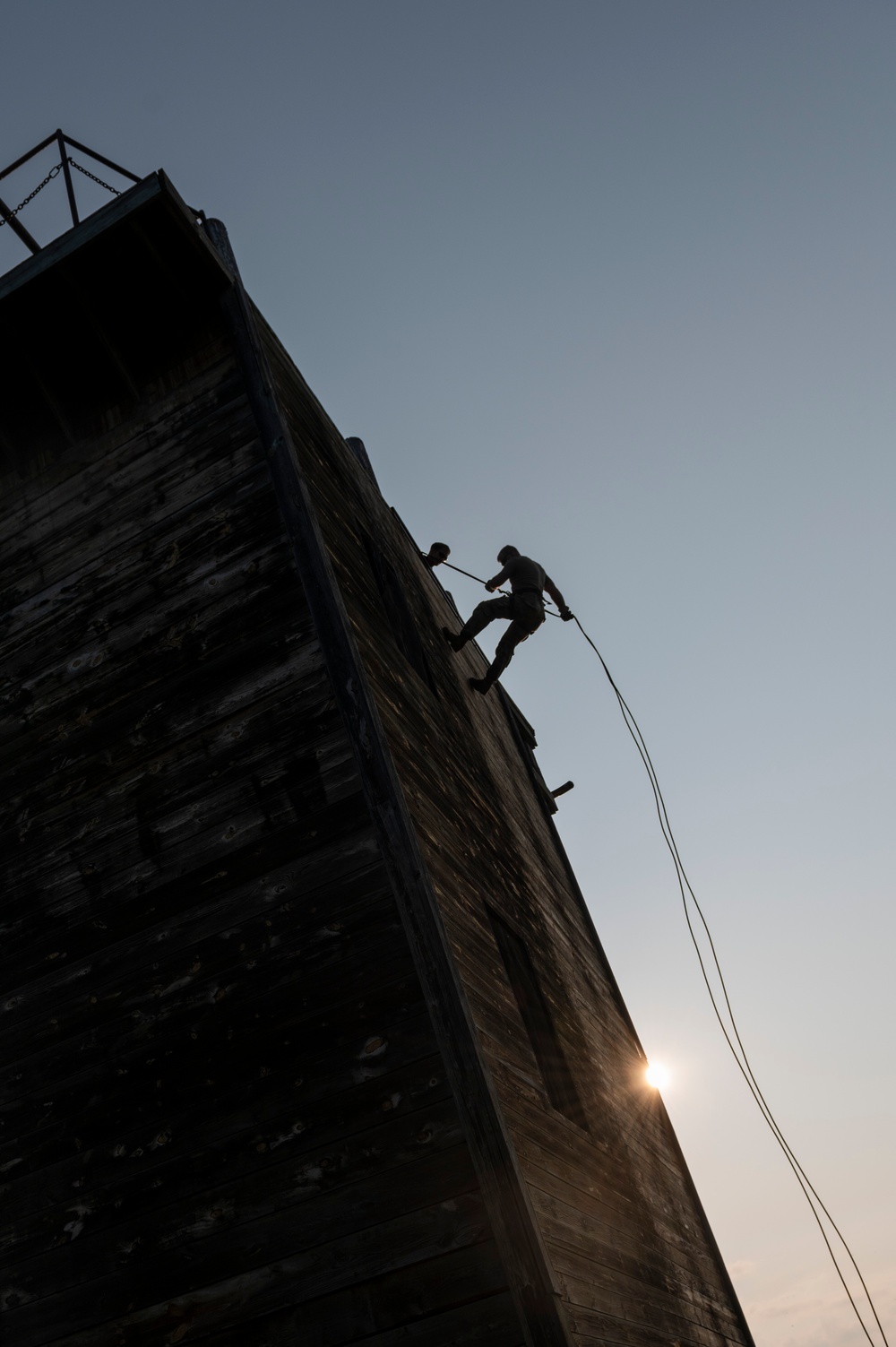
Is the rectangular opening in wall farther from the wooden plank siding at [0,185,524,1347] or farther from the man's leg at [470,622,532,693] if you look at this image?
the man's leg at [470,622,532,693]

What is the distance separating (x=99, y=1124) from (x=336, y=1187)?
1.43 m

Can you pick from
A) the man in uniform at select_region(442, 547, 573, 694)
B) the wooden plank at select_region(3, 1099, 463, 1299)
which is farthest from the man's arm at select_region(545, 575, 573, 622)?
the wooden plank at select_region(3, 1099, 463, 1299)

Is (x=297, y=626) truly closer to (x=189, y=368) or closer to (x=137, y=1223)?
(x=189, y=368)

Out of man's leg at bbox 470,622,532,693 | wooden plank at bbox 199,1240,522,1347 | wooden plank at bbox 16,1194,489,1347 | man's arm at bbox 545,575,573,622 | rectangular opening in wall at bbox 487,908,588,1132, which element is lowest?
wooden plank at bbox 199,1240,522,1347

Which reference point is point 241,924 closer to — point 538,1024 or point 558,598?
point 538,1024

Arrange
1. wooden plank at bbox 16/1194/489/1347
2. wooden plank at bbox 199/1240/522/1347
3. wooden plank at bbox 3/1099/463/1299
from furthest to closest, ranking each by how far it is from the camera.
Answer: wooden plank at bbox 3/1099/463/1299 → wooden plank at bbox 16/1194/489/1347 → wooden plank at bbox 199/1240/522/1347

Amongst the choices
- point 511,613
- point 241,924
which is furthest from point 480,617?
point 241,924

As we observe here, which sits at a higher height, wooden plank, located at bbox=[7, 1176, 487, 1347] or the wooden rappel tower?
the wooden rappel tower

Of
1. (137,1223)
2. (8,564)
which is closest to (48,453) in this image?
(8,564)

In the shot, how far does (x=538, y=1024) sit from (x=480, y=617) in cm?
471

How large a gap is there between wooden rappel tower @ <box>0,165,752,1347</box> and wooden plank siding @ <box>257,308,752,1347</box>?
1.9 inches

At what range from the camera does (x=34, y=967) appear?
5578 mm

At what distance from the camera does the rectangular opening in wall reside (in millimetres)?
6070

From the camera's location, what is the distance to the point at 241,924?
16.8 feet
